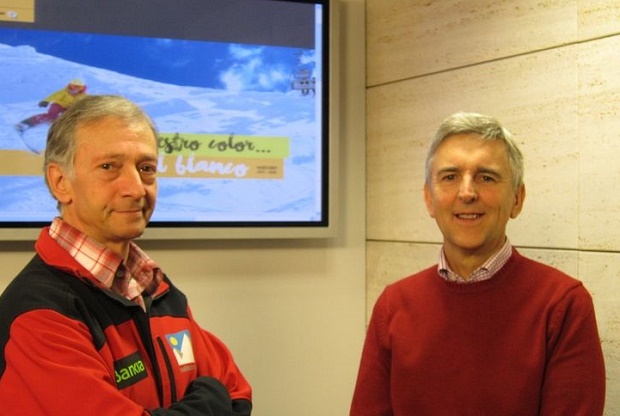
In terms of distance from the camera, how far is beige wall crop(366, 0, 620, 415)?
2285mm

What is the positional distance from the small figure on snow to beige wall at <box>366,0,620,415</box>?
3.85ft

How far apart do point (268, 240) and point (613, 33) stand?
1441mm

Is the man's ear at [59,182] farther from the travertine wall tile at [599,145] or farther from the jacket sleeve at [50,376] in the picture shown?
the travertine wall tile at [599,145]

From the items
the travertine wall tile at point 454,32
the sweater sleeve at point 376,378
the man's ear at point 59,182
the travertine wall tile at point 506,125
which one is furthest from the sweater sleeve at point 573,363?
the man's ear at point 59,182

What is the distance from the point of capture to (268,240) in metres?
Answer: 3.05

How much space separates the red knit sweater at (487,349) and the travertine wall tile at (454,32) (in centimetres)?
87

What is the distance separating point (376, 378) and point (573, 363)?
21.2 inches

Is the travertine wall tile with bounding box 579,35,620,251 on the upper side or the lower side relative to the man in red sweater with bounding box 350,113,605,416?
upper

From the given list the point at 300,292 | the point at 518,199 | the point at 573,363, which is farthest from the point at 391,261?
the point at 573,363

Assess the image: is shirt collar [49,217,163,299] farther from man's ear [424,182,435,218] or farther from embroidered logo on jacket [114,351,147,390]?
man's ear [424,182,435,218]

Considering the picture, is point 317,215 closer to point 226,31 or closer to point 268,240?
point 268,240

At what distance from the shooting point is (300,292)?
10.2 ft

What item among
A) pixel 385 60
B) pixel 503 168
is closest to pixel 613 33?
pixel 503 168

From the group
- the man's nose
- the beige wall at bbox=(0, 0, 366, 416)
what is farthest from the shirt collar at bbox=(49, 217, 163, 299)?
the beige wall at bbox=(0, 0, 366, 416)
